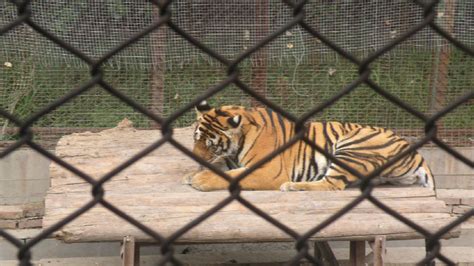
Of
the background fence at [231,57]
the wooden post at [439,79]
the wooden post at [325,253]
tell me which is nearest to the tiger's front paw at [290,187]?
the wooden post at [325,253]

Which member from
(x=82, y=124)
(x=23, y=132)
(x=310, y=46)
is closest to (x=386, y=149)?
(x=310, y=46)

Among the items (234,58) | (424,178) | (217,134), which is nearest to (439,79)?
(424,178)

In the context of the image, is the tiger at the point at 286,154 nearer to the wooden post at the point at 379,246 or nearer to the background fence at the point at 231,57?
the wooden post at the point at 379,246

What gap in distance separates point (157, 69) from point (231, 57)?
619mm

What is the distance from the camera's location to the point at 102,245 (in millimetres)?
5496

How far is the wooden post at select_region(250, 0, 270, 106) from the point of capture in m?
5.27

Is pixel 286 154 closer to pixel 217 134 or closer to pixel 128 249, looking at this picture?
pixel 217 134

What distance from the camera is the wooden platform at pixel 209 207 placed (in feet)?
12.1

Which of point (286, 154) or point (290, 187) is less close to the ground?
point (286, 154)

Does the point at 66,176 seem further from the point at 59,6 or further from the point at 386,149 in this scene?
the point at 386,149

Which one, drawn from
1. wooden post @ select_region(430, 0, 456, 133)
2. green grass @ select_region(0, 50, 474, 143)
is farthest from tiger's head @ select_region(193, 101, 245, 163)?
wooden post @ select_region(430, 0, 456, 133)

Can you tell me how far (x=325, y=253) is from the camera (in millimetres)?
5016

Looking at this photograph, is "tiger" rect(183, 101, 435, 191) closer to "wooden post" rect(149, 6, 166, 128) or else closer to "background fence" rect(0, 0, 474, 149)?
"background fence" rect(0, 0, 474, 149)

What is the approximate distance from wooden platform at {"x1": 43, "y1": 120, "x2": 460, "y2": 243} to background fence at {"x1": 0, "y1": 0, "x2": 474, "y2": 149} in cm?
115
